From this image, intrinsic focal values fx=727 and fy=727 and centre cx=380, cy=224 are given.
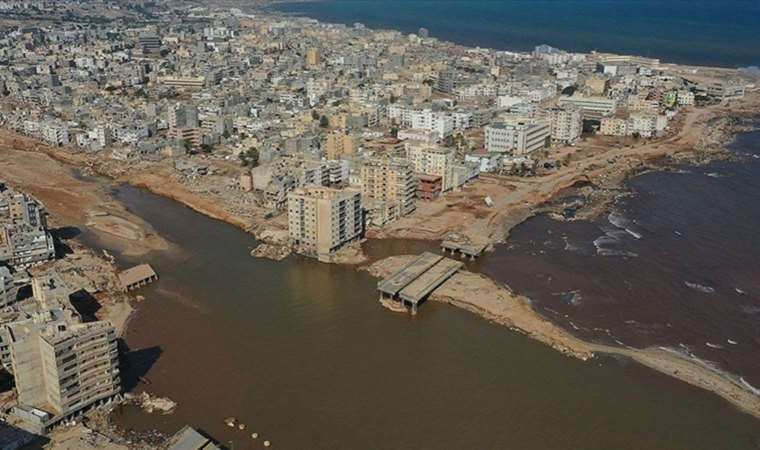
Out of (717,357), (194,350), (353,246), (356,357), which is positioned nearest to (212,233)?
(353,246)

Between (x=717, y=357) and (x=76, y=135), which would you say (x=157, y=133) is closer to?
(x=76, y=135)

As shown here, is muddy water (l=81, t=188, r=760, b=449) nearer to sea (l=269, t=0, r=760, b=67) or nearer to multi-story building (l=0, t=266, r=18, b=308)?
multi-story building (l=0, t=266, r=18, b=308)

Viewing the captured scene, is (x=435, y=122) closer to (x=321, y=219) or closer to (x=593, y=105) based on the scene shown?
(x=593, y=105)

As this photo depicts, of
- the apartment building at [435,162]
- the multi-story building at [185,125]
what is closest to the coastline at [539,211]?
the apartment building at [435,162]

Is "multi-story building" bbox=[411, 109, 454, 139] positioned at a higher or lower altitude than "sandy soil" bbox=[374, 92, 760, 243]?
higher

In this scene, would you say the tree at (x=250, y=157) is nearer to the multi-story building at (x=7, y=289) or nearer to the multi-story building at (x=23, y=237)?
the multi-story building at (x=23, y=237)

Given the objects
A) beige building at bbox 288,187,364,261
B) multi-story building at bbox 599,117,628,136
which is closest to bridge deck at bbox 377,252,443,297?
beige building at bbox 288,187,364,261
